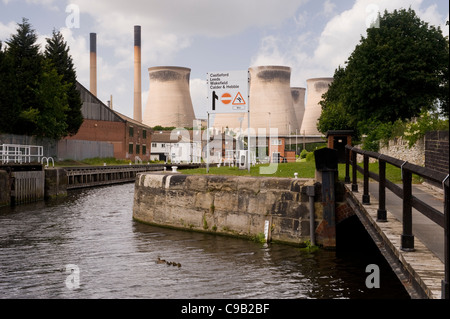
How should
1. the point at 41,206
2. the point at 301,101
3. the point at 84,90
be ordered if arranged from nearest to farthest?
the point at 41,206, the point at 84,90, the point at 301,101

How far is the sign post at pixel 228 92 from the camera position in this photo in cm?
1723

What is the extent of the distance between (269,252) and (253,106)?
65.4 metres

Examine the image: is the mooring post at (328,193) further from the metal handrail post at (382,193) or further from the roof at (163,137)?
the roof at (163,137)

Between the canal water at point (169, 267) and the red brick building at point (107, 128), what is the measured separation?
3765cm

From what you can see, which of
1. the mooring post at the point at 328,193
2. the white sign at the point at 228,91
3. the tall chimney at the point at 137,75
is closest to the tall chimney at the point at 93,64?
the tall chimney at the point at 137,75

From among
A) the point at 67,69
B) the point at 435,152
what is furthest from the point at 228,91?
the point at 67,69

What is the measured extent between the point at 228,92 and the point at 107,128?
38485 mm

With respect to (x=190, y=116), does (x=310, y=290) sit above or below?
A: below

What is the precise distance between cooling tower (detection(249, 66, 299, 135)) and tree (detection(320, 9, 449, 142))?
4539 centimetres

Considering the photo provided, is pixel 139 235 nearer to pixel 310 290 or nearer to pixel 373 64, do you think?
pixel 310 290

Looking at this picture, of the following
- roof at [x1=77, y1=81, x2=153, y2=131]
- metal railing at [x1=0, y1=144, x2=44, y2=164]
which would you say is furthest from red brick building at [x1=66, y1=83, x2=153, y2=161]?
metal railing at [x1=0, y1=144, x2=44, y2=164]

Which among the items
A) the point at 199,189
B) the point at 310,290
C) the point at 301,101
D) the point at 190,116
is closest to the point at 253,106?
the point at 190,116

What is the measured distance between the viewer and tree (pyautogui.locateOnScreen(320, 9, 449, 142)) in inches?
1015

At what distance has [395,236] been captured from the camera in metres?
5.61
